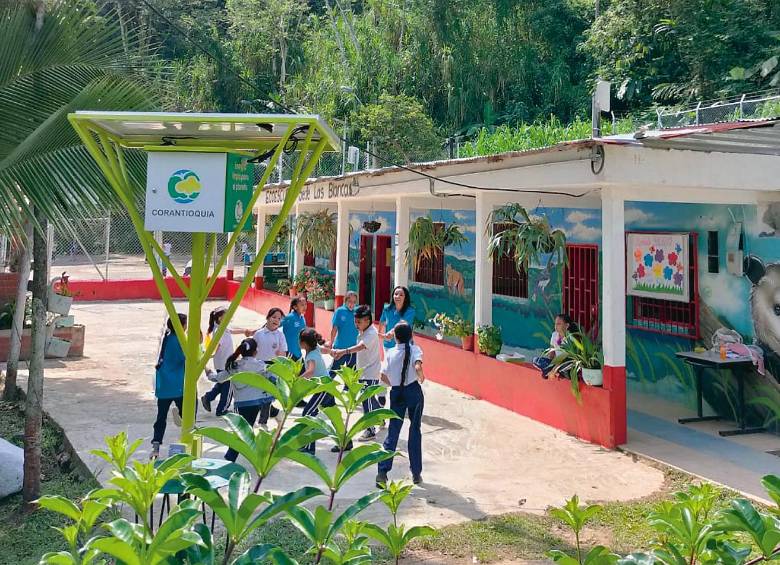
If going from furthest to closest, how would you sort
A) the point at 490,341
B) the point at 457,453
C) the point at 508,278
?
the point at 508,278, the point at 490,341, the point at 457,453

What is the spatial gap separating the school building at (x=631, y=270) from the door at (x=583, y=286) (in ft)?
0.06

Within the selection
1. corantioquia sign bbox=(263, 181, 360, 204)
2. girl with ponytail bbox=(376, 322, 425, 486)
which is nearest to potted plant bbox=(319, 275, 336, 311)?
corantioquia sign bbox=(263, 181, 360, 204)

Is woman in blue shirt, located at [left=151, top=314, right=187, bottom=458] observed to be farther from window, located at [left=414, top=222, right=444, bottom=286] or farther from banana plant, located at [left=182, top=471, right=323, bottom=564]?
window, located at [left=414, top=222, right=444, bottom=286]

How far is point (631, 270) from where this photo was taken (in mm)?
9875

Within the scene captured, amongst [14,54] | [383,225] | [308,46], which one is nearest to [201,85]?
[308,46]

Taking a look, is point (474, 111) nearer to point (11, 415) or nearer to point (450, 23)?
point (450, 23)

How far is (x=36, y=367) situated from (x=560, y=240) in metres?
5.97

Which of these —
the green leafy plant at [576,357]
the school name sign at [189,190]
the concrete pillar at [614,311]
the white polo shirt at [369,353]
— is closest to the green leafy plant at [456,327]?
the green leafy plant at [576,357]

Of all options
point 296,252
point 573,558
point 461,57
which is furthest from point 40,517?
point 461,57

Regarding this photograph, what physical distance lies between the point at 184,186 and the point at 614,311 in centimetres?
480

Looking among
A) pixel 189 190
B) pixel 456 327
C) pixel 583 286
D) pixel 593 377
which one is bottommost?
pixel 593 377

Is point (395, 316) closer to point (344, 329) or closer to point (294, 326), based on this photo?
point (344, 329)

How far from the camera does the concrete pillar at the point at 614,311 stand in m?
7.33

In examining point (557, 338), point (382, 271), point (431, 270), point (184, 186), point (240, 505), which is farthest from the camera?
point (382, 271)
